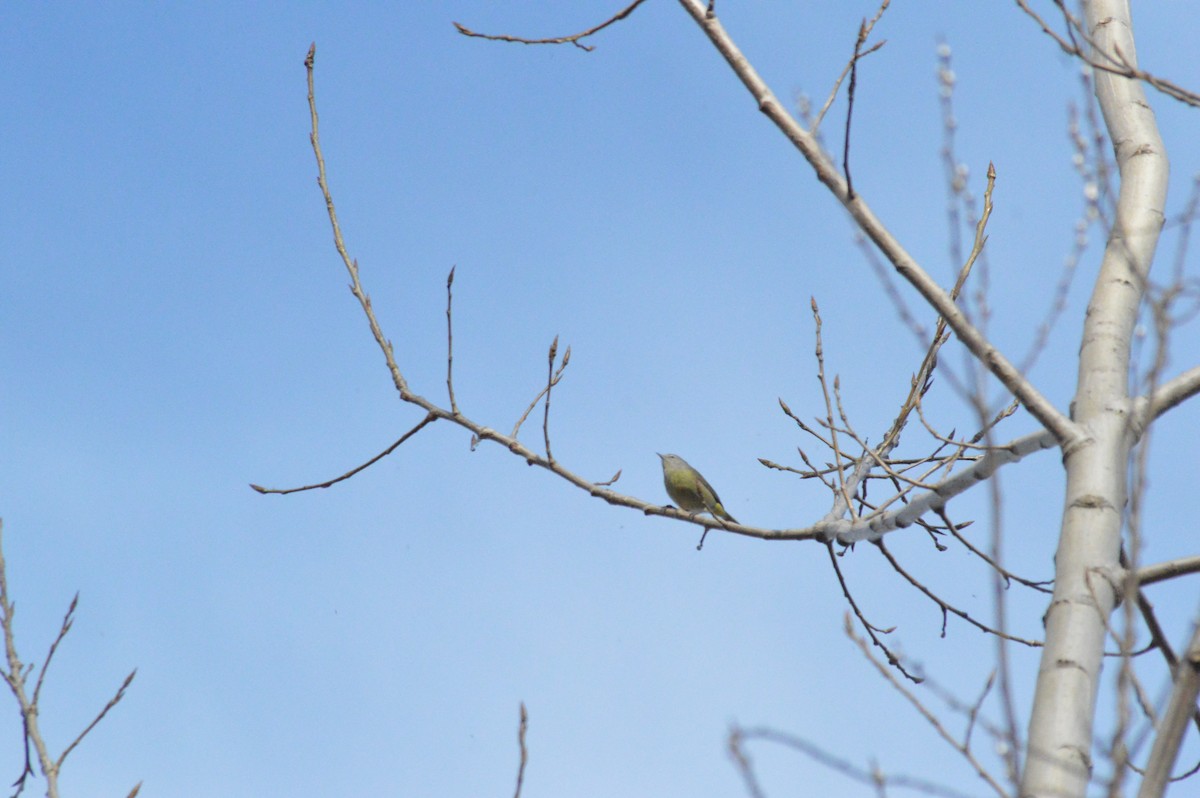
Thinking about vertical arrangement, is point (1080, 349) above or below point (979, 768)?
above

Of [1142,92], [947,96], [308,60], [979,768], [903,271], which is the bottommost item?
[979,768]

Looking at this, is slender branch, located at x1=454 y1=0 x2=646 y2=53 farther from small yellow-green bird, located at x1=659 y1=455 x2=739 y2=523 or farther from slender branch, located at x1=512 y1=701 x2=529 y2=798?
small yellow-green bird, located at x1=659 y1=455 x2=739 y2=523

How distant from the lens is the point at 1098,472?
2.56 metres

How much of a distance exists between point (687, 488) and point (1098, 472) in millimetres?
6661

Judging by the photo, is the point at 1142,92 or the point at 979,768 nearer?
the point at 979,768

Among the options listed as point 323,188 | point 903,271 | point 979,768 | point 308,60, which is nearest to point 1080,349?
point 903,271

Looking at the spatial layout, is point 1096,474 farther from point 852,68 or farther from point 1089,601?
point 852,68

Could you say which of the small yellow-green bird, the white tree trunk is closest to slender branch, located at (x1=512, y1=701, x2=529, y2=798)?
the white tree trunk

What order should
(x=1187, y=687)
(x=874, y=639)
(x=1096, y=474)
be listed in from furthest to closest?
(x=874, y=639)
(x=1096, y=474)
(x=1187, y=687)

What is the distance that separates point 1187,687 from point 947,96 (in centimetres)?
118

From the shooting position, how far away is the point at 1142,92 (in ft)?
11.5

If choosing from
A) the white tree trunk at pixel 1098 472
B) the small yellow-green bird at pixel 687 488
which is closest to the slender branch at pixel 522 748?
the white tree trunk at pixel 1098 472

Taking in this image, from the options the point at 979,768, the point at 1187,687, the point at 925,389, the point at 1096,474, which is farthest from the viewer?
the point at 925,389

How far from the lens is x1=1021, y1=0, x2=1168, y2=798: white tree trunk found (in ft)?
6.98
